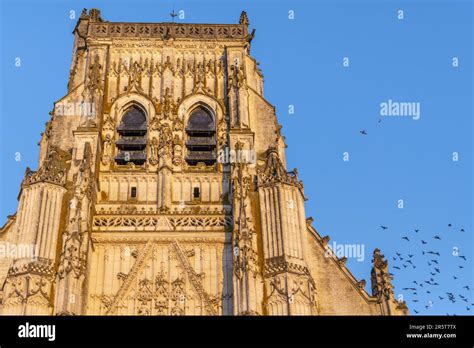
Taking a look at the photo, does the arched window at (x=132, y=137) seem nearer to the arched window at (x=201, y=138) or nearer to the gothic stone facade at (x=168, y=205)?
the gothic stone facade at (x=168, y=205)

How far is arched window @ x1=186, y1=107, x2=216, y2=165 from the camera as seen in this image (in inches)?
1266

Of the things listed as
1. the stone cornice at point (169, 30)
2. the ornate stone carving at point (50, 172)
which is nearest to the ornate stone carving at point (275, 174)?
the ornate stone carving at point (50, 172)

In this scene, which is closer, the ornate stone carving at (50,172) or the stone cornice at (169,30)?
the ornate stone carving at (50,172)

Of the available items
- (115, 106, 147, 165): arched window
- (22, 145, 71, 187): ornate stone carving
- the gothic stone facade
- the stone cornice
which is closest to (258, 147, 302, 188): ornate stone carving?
the gothic stone facade

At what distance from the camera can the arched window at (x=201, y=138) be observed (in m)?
32.2

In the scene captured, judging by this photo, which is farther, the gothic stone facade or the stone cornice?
the stone cornice

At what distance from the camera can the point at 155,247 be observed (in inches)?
1137

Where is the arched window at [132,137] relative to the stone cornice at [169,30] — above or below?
below

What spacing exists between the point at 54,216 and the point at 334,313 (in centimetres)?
973

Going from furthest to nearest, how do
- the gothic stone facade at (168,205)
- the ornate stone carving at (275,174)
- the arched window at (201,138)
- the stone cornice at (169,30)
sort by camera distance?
the stone cornice at (169,30) → the arched window at (201,138) → the ornate stone carving at (275,174) → the gothic stone facade at (168,205)

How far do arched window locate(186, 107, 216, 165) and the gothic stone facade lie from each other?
5cm

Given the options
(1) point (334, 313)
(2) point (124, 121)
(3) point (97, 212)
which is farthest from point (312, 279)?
(2) point (124, 121)

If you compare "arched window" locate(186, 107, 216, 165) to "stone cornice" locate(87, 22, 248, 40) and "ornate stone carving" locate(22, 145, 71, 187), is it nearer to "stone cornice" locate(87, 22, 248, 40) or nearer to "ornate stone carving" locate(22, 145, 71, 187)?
"stone cornice" locate(87, 22, 248, 40)

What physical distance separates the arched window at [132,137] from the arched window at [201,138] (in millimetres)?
1723
